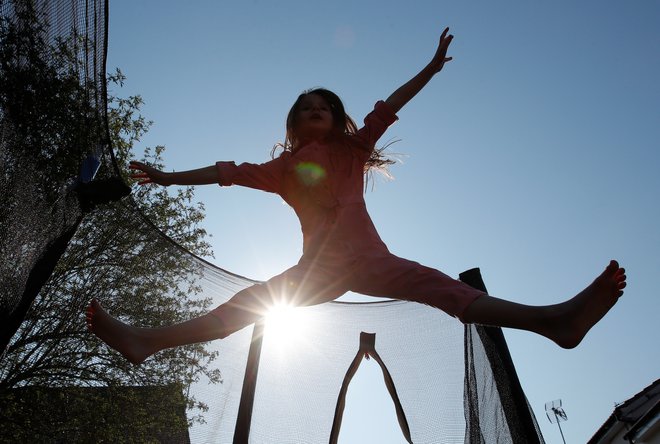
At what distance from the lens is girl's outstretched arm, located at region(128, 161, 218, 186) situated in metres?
1.94

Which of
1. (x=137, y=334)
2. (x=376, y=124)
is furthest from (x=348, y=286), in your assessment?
(x=376, y=124)

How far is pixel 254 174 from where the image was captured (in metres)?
2.05

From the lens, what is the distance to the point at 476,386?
234cm

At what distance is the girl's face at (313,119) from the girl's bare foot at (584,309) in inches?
53.2

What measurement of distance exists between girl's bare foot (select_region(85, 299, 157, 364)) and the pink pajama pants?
0.23 m

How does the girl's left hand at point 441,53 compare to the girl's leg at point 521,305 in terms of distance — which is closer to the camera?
the girl's leg at point 521,305

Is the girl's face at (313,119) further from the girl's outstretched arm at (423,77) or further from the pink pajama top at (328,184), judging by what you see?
the girl's outstretched arm at (423,77)

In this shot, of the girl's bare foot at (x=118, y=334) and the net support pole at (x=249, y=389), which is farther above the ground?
the net support pole at (x=249, y=389)

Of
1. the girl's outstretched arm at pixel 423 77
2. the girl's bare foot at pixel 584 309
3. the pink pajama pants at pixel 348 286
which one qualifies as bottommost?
the girl's bare foot at pixel 584 309

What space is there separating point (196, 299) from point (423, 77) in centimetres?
154

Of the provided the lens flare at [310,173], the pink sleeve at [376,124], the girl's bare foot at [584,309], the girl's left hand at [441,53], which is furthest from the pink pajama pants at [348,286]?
the girl's left hand at [441,53]

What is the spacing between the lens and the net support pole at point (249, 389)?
2211 mm

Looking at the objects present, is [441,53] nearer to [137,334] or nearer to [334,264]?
[334,264]

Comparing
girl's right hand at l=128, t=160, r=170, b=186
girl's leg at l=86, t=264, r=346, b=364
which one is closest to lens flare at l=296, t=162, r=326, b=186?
girl's leg at l=86, t=264, r=346, b=364
